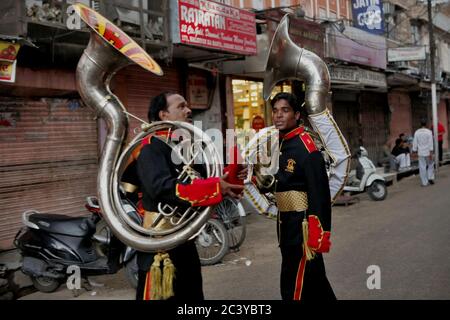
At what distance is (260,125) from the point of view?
12.9m

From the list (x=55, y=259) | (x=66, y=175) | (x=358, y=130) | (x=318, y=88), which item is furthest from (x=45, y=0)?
(x=358, y=130)

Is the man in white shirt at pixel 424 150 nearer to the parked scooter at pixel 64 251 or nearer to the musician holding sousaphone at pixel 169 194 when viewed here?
the parked scooter at pixel 64 251

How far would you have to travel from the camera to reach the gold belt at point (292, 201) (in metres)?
3.49

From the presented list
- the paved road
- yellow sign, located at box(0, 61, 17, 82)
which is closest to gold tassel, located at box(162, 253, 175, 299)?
the paved road

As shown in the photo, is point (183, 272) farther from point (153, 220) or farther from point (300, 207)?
point (300, 207)

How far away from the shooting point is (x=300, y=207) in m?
3.49

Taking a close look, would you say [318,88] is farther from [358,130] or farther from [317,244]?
[358,130]

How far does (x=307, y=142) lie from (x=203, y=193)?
1.05 m

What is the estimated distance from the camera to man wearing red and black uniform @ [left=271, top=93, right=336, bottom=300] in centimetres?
330

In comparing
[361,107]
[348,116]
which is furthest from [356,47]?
[361,107]

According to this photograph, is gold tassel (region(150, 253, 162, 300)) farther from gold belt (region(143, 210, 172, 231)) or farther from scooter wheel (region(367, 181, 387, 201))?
scooter wheel (region(367, 181, 387, 201))

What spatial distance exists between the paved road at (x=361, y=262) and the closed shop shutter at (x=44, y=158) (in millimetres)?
1955

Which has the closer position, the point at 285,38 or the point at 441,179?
the point at 285,38
